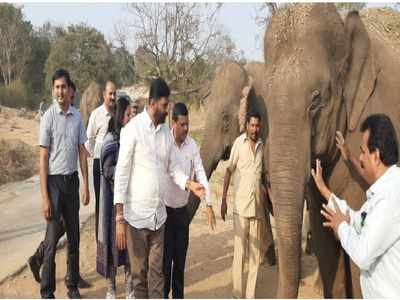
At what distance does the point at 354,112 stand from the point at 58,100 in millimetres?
2687

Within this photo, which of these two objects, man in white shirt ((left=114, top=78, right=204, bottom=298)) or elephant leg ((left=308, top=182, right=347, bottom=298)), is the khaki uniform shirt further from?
man in white shirt ((left=114, top=78, right=204, bottom=298))

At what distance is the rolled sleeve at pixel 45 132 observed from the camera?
4641 millimetres

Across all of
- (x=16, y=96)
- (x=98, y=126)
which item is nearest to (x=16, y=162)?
(x=98, y=126)

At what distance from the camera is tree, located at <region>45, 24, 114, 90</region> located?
3867 centimetres

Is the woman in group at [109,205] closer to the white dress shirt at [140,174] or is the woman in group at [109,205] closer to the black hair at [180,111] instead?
the black hair at [180,111]

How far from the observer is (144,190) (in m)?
3.86

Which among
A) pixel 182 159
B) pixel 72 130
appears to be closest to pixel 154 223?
pixel 182 159

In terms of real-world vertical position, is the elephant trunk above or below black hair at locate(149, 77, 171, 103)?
below

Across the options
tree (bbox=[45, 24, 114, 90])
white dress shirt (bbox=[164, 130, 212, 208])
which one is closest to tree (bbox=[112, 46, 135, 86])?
tree (bbox=[45, 24, 114, 90])

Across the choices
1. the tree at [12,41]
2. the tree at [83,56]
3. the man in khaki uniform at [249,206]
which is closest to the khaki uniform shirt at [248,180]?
the man in khaki uniform at [249,206]

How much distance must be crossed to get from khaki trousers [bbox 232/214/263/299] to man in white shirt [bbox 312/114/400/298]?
239 centimetres

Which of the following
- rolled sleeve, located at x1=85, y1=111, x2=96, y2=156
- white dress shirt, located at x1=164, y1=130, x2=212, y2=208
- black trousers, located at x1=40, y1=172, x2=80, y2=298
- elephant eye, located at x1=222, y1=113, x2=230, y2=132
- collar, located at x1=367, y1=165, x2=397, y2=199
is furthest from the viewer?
elephant eye, located at x1=222, y1=113, x2=230, y2=132

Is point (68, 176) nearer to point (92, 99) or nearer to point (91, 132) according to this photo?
point (91, 132)

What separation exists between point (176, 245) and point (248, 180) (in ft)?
3.27
